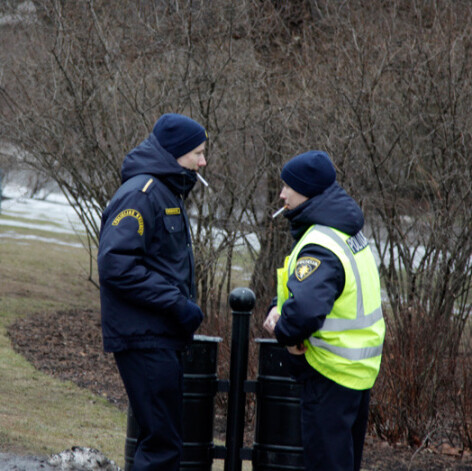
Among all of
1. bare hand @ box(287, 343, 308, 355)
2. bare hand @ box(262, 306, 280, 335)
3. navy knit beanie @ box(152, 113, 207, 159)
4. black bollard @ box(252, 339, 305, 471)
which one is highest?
navy knit beanie @ box(152, 113, 207, 159)

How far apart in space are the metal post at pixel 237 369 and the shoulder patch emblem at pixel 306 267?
1067 mm

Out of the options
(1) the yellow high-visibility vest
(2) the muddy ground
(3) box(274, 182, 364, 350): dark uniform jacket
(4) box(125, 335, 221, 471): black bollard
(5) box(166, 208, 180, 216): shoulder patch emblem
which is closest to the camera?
(3) box(274, 182, 364, 350): dark uniform jacket

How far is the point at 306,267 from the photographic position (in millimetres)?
3355

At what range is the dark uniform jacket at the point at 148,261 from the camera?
352 centimetres

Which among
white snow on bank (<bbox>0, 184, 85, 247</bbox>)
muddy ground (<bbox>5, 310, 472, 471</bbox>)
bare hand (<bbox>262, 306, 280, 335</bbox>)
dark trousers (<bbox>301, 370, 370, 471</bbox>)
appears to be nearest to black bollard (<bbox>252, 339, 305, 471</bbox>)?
bare hand (<bbox>262, 306, 280, 335</bbox>)

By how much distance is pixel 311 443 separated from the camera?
344cm

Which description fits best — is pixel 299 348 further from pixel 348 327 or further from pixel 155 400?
pixel 155 400

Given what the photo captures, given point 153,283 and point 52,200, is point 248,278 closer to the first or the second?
point 153,283

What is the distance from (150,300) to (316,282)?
756 mm

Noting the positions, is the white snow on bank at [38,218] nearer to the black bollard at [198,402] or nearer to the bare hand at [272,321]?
the black bollard at [198,402]

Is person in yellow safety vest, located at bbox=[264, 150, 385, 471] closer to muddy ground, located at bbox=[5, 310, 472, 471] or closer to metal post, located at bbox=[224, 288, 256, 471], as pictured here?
metal post, located at bbox=[224, 288, 256, 471]

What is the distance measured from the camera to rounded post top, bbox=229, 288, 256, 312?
4410mm

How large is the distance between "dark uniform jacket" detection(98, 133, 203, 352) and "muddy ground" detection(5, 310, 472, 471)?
156cm

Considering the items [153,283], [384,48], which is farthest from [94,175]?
[153,283]
